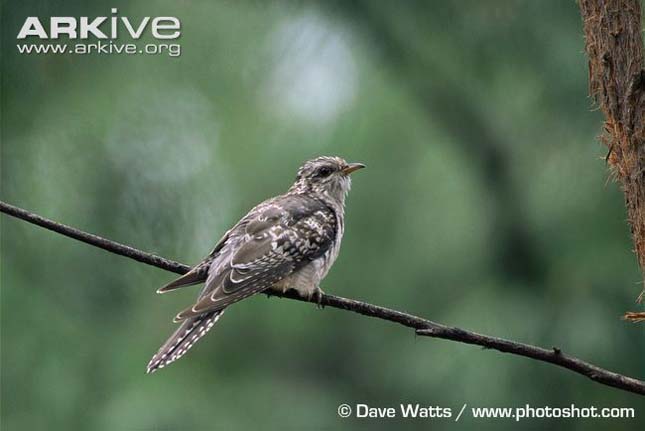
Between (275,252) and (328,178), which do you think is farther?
(328,178)

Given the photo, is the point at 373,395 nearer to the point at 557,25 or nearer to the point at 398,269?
the point at 398,269

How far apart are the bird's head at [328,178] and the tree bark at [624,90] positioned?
1.06 metres

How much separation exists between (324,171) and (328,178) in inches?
1.1

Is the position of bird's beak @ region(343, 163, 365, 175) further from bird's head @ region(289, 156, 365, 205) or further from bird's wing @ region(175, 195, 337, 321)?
bird's wing @ region(175, 195, 337, 321)

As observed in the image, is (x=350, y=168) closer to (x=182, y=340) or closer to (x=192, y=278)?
(x=192, y=278)

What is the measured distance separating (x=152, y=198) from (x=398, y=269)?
0.88 metres

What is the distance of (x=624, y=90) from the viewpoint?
2209mm

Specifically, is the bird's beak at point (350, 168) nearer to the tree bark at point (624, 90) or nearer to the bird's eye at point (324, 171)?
the bird's eye at point (324, 171)

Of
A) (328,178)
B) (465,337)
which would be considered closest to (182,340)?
(465,337)

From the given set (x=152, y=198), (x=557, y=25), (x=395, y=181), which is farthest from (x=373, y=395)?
(x=557, y=25)

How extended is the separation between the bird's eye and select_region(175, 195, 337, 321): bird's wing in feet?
0.38

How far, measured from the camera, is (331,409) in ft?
11.5

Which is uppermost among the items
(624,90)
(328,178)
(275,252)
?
(328,178)

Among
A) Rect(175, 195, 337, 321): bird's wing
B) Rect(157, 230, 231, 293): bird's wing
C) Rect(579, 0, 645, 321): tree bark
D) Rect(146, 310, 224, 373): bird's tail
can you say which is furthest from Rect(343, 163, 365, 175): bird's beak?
Rect(579, 0, 645, 321): tree bark
